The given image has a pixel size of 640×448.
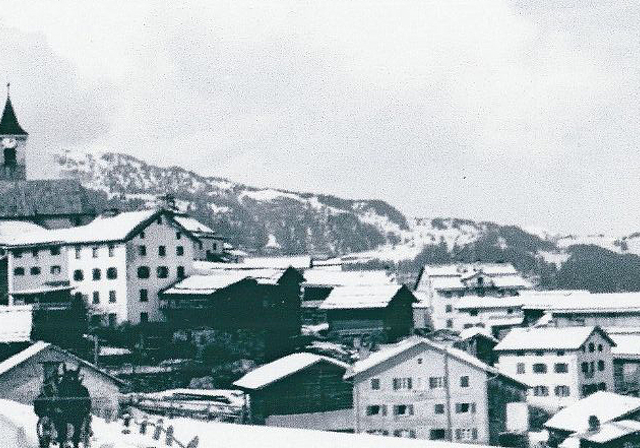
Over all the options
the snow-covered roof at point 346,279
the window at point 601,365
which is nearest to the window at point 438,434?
the window at point 601,365

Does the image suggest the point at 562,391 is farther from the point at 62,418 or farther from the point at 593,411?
the point at 62,418

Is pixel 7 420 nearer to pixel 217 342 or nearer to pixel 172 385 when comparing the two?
pixel 172 385

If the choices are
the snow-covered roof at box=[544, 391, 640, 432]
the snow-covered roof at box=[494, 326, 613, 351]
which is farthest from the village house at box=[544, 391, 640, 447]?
the snow-covered roof at box=[494, 326, 613, 351]

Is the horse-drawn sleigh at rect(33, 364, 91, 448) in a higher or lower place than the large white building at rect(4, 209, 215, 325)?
lower

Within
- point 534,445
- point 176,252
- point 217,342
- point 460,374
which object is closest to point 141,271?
point 176,252

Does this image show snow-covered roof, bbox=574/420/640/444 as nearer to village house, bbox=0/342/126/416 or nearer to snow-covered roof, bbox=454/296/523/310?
village house, bbox=0/342/126/416

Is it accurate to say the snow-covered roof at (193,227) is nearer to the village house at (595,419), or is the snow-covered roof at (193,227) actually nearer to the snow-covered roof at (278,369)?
the snow-covered roof at (278,369)
